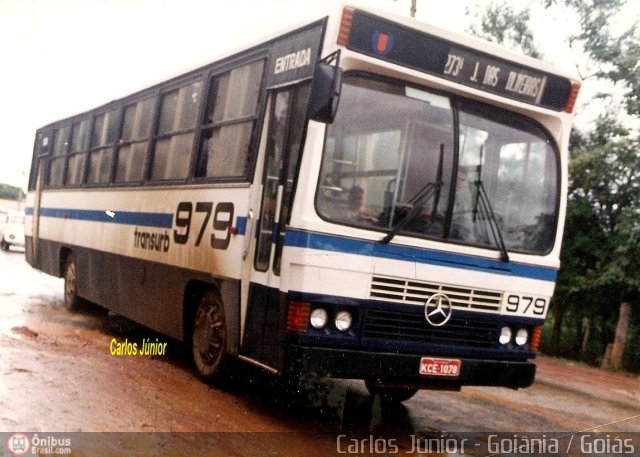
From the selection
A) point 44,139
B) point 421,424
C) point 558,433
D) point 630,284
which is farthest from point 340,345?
point 630,284

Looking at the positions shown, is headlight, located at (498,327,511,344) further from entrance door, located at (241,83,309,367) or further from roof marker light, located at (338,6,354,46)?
roof marker light, located at (338,6,354,46)

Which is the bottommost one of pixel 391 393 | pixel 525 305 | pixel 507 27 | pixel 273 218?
pixel 391 393

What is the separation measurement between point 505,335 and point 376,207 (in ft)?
5.65

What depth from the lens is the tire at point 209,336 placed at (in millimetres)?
6895

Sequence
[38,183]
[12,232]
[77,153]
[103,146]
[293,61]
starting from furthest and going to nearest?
[12,232] → [38,183] → [77,153] → [103,146] → [293,61]

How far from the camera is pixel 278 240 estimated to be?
5910 millimetres

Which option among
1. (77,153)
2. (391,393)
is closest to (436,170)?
(391,393)

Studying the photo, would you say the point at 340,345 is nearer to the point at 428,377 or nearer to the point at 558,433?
the point at 428,377

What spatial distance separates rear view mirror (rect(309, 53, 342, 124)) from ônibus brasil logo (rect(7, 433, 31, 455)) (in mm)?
2910

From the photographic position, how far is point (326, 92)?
5.23m

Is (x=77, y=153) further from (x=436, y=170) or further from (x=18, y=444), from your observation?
(x=18, y=444)

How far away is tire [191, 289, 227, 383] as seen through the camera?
6895 millimetres

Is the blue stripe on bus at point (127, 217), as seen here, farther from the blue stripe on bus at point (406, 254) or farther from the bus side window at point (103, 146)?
the blue stripe on bus at point (406, 254)

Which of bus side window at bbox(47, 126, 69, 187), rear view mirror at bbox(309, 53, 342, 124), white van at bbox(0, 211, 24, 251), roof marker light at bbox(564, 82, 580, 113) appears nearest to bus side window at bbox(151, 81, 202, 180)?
rear view mirror at bbox(309, 53, 342, 124)
